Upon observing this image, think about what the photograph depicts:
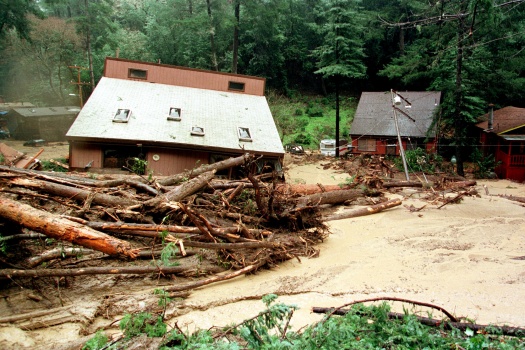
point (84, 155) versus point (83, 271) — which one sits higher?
point (84, 155)

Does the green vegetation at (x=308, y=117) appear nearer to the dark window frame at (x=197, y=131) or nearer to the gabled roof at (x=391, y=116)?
the gabled roof at (x=391, y=116)

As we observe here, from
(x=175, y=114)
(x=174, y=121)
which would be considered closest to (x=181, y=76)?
(x=175, y=114)

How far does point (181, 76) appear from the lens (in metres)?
22.5

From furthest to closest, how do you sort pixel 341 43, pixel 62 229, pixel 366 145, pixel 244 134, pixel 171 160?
pixel 366 145 < pixel 341 43 < pixel 244 134 < pixel 171 160 < pixel 62 229

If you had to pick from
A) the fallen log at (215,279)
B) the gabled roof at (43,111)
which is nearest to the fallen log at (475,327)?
the fallen log at (215,279)

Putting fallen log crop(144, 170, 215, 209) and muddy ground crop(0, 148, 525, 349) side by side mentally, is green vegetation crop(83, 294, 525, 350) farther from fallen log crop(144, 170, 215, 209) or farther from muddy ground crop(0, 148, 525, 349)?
fallen log crop(144, 170, 215, 209)

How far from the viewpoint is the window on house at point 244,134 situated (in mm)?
18344

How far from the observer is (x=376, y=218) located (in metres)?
13.0

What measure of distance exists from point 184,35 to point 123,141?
26913 millimetres

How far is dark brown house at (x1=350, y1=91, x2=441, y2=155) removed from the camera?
29.5m

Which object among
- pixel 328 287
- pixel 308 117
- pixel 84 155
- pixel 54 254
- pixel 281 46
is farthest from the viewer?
pixel 281 46

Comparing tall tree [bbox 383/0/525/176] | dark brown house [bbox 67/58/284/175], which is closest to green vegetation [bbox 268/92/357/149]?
tall tree [bbox 383/0/525/176]

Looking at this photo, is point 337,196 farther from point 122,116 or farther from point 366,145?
point 366,145

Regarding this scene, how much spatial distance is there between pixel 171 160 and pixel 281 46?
32.7 m
